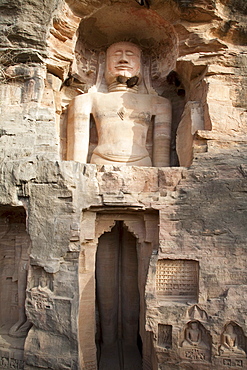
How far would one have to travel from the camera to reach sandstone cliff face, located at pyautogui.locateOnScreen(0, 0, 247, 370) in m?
5.07

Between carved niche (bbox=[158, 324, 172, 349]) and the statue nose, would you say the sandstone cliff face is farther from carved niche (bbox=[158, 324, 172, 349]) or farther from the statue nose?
the statue nose

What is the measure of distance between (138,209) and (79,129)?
7.92ft

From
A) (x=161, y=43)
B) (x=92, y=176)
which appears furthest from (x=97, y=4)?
(x=92, y=176)

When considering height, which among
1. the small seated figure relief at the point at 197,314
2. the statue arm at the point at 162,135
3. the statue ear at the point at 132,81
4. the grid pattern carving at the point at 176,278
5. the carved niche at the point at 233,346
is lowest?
the carved niche at the point at 233,346

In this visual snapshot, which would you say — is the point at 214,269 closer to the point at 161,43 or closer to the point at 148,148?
the point at 148,148

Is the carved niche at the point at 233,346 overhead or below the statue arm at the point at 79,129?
below

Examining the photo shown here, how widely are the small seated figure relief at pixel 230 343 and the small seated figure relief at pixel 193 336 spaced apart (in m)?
0.27

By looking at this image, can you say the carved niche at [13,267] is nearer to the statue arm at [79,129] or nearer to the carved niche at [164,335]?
the statue arm at [79,129]

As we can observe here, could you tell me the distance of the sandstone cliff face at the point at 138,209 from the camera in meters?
5.07

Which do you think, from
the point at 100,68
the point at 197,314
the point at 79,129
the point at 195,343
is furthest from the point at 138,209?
the point at 100,68

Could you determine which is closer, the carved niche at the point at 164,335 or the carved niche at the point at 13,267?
the carved niche at the point at 164,335

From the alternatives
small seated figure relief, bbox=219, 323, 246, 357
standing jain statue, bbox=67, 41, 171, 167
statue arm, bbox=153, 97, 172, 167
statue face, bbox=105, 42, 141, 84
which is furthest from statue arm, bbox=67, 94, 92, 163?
small seated figure relief, bbox=219, 323, 246, 357

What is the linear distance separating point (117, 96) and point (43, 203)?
3062 millimetres

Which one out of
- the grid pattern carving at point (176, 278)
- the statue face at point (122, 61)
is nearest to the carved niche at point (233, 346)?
the grid pattern carving at point (176, 278)
